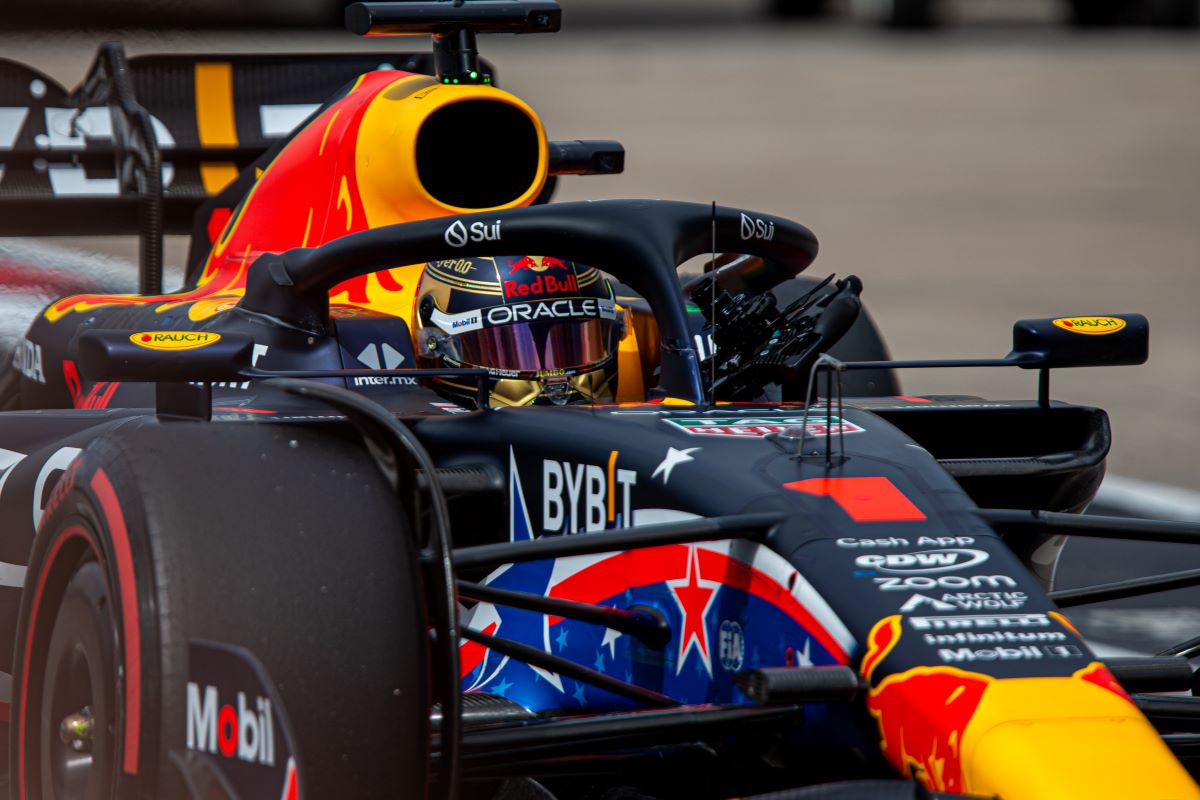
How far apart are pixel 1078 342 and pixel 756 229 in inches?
27.4

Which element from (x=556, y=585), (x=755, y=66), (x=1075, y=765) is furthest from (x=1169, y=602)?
(x=755, y=66)

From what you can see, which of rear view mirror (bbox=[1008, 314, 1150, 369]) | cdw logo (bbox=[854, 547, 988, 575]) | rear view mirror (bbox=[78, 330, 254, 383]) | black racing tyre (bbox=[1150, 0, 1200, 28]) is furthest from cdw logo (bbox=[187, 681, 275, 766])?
black racing tyre (bbox=[1150, 0, 1200, 28])

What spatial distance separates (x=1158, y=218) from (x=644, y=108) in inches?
273

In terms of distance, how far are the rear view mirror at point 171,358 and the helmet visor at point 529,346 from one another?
75 centimetres

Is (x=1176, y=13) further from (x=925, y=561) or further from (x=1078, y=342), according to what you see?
(x=925, y=561)

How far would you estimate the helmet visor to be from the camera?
3627mm

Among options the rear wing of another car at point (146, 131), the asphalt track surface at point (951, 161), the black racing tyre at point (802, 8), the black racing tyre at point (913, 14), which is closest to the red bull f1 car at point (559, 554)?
the rear wing of another car at point (146, 131)

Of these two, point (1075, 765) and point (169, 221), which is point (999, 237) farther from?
point (1075, 765)

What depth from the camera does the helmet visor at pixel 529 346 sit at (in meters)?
3.63

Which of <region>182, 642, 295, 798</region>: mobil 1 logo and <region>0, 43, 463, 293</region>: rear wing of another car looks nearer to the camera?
<region>182, 642, 295, 798</region>: mobil 1 logo

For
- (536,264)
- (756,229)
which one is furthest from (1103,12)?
(536,264)

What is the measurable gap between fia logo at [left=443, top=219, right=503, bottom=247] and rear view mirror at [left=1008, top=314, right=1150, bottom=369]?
986 mm

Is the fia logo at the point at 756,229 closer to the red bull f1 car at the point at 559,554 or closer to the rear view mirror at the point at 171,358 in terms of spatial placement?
the red bull f1 car at the point at 559,554

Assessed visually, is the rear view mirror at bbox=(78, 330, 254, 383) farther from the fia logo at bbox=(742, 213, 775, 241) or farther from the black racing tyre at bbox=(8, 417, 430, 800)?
the fia logo at bbox=(742, 213, 775, 241)
